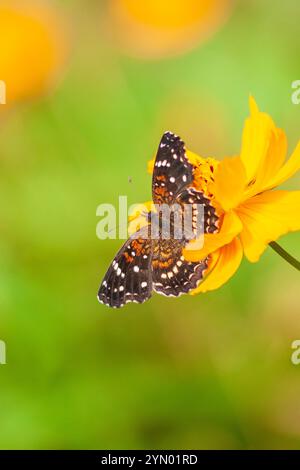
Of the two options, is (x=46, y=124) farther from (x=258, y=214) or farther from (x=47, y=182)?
(x=258, y=214)

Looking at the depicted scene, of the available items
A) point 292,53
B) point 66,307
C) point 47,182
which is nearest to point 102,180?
point 47,182

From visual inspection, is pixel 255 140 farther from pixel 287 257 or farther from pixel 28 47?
pixel 28 47

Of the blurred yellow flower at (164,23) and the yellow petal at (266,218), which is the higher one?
the blurred yellow flower at (164,23)

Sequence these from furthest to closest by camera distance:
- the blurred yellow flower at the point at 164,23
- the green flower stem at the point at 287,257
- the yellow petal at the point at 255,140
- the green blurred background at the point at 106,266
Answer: the blurred yellow flower at the point at 164,23
the green blurred background at the point at 106,266
the yellow petal at the point at 255,140
the green flower stem at the point at 287,257

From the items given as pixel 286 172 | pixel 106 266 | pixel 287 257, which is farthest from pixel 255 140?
pixel 106 266

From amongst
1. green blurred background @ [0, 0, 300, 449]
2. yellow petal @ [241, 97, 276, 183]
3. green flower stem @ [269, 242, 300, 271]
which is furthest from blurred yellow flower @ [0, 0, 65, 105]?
green flower stem @ [269, 242, 300, 271]

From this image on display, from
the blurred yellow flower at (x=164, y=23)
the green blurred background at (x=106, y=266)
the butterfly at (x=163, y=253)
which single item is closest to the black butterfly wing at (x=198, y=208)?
the butterfly at (x=163, y=253)

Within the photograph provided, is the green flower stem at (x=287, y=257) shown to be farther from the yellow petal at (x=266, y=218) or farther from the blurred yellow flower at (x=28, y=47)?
the blurred yellow flower at (x=28, y=47)
